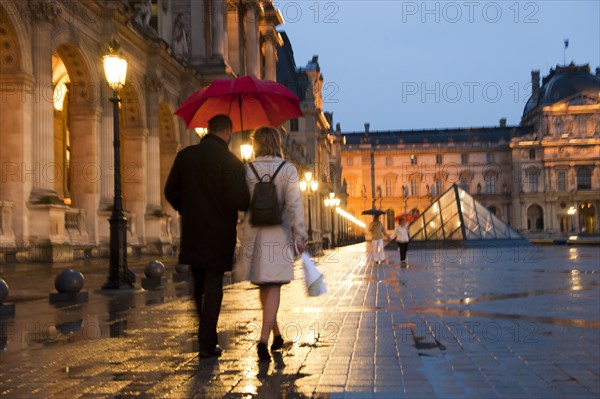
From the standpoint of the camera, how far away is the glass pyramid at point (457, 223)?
47.4 meters

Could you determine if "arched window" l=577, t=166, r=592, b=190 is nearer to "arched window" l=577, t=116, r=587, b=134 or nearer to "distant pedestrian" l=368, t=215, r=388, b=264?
"arched window" l=577, t=116, r=587, b=134

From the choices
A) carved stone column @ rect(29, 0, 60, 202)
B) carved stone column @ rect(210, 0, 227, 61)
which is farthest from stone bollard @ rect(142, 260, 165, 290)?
carved stone column @ rect(210, 0, 227, 61)

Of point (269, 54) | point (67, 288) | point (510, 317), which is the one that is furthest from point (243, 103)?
point (269, 54)

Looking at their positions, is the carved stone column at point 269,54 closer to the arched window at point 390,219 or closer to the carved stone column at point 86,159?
the carved stone column at point 86,159

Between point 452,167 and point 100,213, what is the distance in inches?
4350

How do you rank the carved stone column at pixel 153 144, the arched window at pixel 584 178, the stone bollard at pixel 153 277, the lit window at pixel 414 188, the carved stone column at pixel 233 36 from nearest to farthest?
the stone bollard at pixel 153 277 → the carved stone column at pixel 153 144 → the carved stone column at pixel 233 36 → the arched window at pixel 584 178 → the lit window at pixel 414 188

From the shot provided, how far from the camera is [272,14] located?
49094mm

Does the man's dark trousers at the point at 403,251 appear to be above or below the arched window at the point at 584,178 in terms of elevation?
below

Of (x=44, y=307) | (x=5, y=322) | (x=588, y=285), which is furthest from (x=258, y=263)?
(x=588, y=285)

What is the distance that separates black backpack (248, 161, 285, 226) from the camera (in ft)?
20.9

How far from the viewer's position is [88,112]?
2320 cm

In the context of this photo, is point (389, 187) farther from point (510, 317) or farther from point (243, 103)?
point (243, 103)

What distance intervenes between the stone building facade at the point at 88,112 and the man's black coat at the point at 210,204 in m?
12.7

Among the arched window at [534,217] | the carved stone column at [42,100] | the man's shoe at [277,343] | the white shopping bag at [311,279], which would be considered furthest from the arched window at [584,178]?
the man's shoe at [277,343]
